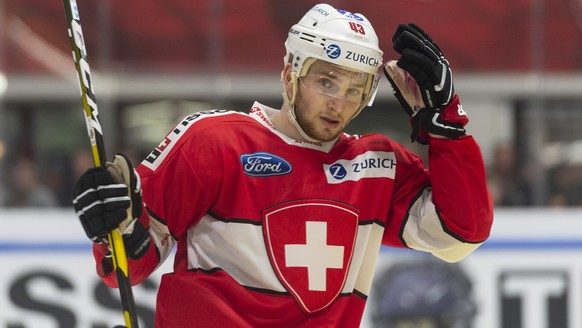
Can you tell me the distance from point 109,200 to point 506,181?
12.9 feet

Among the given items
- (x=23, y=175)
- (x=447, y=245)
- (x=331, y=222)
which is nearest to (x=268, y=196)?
(x=331, y=222)

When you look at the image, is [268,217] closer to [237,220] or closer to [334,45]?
[237,220]

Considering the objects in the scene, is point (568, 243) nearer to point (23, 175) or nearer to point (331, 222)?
point (331, 222)

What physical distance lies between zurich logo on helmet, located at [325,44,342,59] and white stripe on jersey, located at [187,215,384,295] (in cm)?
35

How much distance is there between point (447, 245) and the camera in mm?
2363

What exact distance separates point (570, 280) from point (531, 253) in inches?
7.1

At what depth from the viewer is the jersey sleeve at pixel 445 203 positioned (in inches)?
88.9

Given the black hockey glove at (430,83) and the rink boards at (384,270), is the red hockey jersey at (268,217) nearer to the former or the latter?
the black hockey glove at (430,83)


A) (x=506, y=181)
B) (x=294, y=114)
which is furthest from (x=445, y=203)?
(x=506, y=181)

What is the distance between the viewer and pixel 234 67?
21.6 feet

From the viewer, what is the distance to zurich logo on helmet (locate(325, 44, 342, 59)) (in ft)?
7.37

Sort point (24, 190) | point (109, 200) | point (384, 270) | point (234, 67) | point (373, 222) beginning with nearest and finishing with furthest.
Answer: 1. point (109, 200)
2. point (373, 222)
3. point (384, 270)
4. point (24, 190)
5. point (234, 67)

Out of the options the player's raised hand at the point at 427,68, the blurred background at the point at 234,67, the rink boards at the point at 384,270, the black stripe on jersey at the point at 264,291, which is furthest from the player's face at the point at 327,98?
the blurred background at the point at 234,67

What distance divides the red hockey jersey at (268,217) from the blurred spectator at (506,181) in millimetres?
3308
